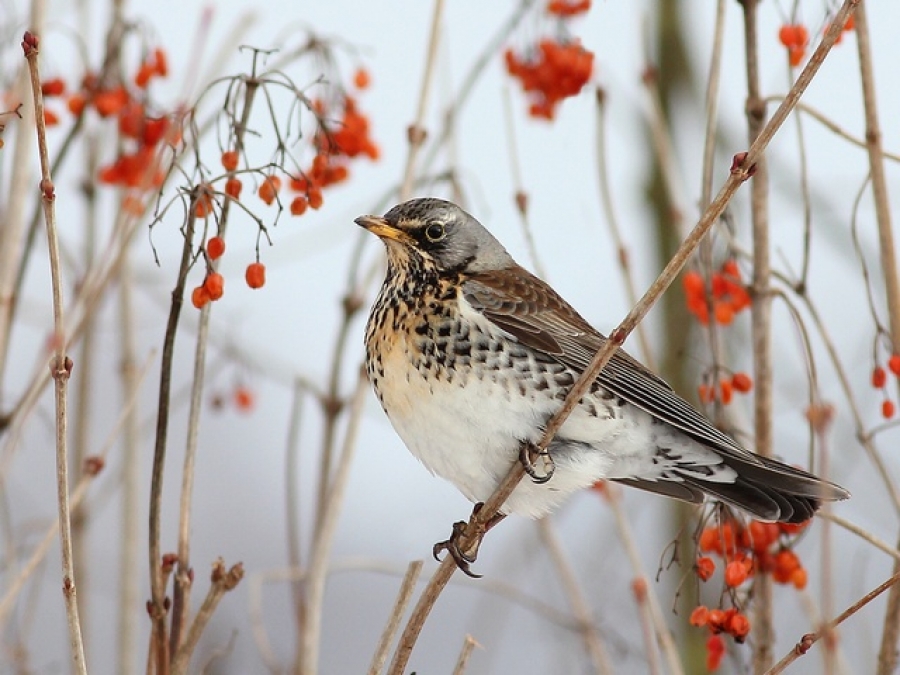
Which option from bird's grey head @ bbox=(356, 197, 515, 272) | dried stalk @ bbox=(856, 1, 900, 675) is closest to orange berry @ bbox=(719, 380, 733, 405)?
dried stalk @ bbox=(856, 1, 900, 675)

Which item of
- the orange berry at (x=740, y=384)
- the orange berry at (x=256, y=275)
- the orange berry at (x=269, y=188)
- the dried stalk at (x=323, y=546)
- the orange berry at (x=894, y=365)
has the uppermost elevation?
the orange berry at (x=894, y=365)

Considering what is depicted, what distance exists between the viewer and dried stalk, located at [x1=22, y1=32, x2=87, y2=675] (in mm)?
1849

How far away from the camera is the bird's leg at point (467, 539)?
9.00 feet

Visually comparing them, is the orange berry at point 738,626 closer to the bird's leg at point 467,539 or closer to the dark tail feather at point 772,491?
the dark tail feather at point 772,491

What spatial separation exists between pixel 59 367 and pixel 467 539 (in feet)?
3.83

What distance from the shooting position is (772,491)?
2963 millimetres

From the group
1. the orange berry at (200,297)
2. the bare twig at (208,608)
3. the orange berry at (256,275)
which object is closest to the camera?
the bare twig at (208,608)

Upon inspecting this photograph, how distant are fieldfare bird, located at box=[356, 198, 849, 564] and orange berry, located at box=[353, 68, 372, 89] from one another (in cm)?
53

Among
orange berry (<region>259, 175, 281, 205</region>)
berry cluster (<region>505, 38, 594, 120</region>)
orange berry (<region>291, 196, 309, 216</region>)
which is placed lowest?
orange berry (<region>259, 175, 281, 205</region>)

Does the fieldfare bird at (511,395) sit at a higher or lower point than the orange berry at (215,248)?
higher

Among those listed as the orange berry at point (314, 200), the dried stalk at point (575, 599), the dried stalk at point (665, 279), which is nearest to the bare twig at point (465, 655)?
the dried stalk at point (665, 279)

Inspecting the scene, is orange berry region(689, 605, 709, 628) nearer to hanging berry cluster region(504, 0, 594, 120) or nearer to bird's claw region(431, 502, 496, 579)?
bird's claw region(431, 502, 496, 579)

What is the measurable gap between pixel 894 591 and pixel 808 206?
0.93 meters

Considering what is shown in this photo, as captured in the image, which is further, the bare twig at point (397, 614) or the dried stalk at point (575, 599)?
the dried stalk at point (575, 599)
